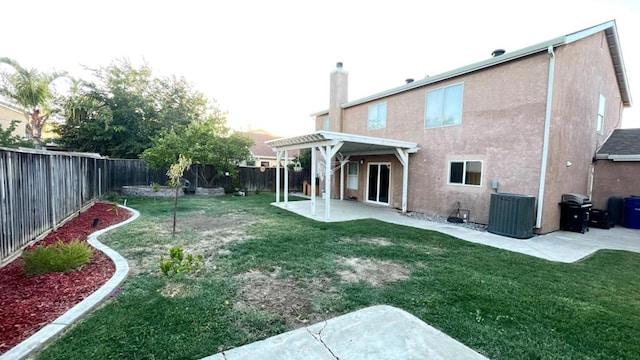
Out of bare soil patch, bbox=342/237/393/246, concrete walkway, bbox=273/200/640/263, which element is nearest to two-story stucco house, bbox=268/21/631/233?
concrete walkway, bbox=273/200/640/263

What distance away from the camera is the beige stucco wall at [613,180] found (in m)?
9.59

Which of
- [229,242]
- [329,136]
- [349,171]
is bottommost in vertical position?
[229,242]

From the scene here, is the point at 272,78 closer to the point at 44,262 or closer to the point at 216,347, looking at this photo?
the point at 44,262

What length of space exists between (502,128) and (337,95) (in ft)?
26.7

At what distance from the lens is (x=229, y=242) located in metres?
5.88

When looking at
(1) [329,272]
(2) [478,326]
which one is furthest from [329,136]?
(2) [478,326]

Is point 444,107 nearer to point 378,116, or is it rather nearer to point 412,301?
point 378,116

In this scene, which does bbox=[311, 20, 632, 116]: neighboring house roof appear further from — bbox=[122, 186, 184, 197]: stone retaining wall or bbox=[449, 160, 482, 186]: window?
bbox=[122, 186, 184, 197]: stone retaining wall

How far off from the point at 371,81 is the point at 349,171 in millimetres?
6619

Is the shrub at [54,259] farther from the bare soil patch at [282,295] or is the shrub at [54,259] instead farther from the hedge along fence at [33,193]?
the bare soil patch at [282,295]

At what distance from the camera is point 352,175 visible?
47.5ft

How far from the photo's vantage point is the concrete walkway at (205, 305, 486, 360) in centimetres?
232

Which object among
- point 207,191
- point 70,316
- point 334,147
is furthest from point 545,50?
point 207,191

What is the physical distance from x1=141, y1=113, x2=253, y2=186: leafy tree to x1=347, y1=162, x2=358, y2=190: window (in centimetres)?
597
